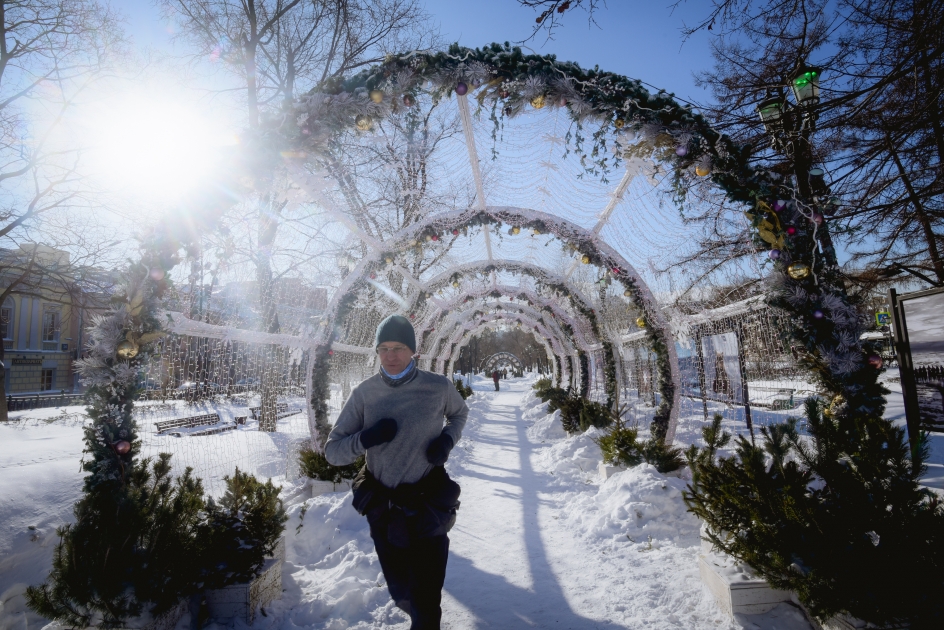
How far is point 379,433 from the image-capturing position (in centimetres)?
241

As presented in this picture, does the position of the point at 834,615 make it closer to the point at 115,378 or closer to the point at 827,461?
the point at 827,461

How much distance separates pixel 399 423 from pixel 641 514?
3053 millimetres

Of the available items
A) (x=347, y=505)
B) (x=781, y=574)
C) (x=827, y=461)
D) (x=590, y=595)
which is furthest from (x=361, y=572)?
(x=827, y=461)

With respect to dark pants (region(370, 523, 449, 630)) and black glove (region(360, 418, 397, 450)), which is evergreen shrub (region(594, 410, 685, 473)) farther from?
black glove (region(360, 418, 397, 450))

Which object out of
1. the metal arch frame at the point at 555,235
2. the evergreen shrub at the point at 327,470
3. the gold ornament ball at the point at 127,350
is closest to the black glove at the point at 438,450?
the gold ornament ball at the point at 127,350

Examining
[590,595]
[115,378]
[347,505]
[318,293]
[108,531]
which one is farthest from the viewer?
[318,293]

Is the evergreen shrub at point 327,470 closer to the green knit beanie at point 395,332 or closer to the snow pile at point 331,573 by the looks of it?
the snow pile at point 331,573

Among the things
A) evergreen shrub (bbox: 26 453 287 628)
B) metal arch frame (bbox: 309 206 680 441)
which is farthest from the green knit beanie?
metal arch frame (bbox: 309 206 680 441)

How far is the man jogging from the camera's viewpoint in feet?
Result: 7.94

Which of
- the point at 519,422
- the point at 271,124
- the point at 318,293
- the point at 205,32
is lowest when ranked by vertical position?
the point at 519,422

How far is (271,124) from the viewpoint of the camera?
13.6 ft

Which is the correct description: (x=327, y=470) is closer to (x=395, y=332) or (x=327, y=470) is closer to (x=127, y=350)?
(x=127, y=350)

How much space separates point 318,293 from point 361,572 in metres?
6.53

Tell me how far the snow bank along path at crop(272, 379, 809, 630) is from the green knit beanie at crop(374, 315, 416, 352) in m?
1.90
